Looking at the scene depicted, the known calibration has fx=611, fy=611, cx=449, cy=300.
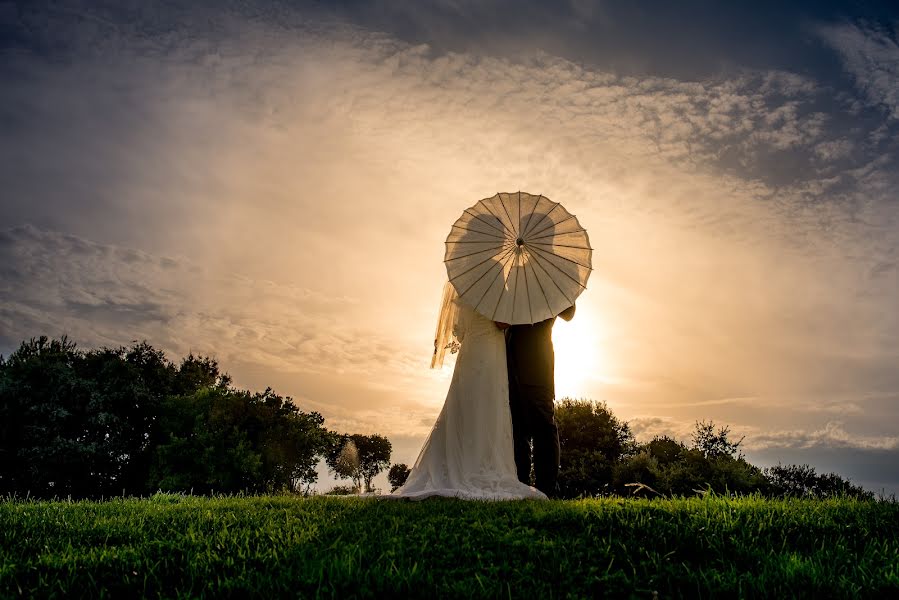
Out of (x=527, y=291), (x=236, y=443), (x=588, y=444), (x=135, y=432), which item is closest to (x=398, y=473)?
(x=236, y=443)

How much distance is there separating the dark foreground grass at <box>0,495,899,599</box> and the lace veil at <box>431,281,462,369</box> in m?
3.64

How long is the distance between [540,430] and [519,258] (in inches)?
100

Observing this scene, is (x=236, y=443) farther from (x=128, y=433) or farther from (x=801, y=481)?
(x=801, y=481)

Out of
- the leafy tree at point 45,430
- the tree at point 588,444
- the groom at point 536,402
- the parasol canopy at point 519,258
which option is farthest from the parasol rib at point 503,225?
the leafy tree at point 45,430

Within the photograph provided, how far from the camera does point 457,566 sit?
426cm

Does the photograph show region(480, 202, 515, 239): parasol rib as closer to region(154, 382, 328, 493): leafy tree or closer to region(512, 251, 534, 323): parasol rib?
region(512, 251, 534, 323): parasol rib

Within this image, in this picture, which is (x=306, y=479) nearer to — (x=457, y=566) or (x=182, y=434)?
(x=182, y=434)

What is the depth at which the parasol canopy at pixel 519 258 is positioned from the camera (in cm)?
883

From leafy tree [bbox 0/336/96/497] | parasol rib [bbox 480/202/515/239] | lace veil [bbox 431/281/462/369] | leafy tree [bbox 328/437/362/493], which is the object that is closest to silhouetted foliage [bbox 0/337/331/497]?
leafy tree [bbox 0/336/96/497]

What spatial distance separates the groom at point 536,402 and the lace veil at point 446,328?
43.0 inches

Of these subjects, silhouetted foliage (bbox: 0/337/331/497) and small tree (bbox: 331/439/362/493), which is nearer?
silhouetted foliage (bbox: 0/337/331/497)

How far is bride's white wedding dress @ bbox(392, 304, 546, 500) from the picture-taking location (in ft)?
28.5

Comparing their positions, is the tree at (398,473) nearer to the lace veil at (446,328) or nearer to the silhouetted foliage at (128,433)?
the silhouetted foliage at (128,433)

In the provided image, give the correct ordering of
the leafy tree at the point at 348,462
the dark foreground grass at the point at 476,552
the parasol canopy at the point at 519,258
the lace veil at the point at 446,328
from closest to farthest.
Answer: the dark foreground grass at the point at 476,552 < the parasol canopy at the point at 519,258 < the lace veil at the point at 446,328 < the leafy tree at the point at 348,462
